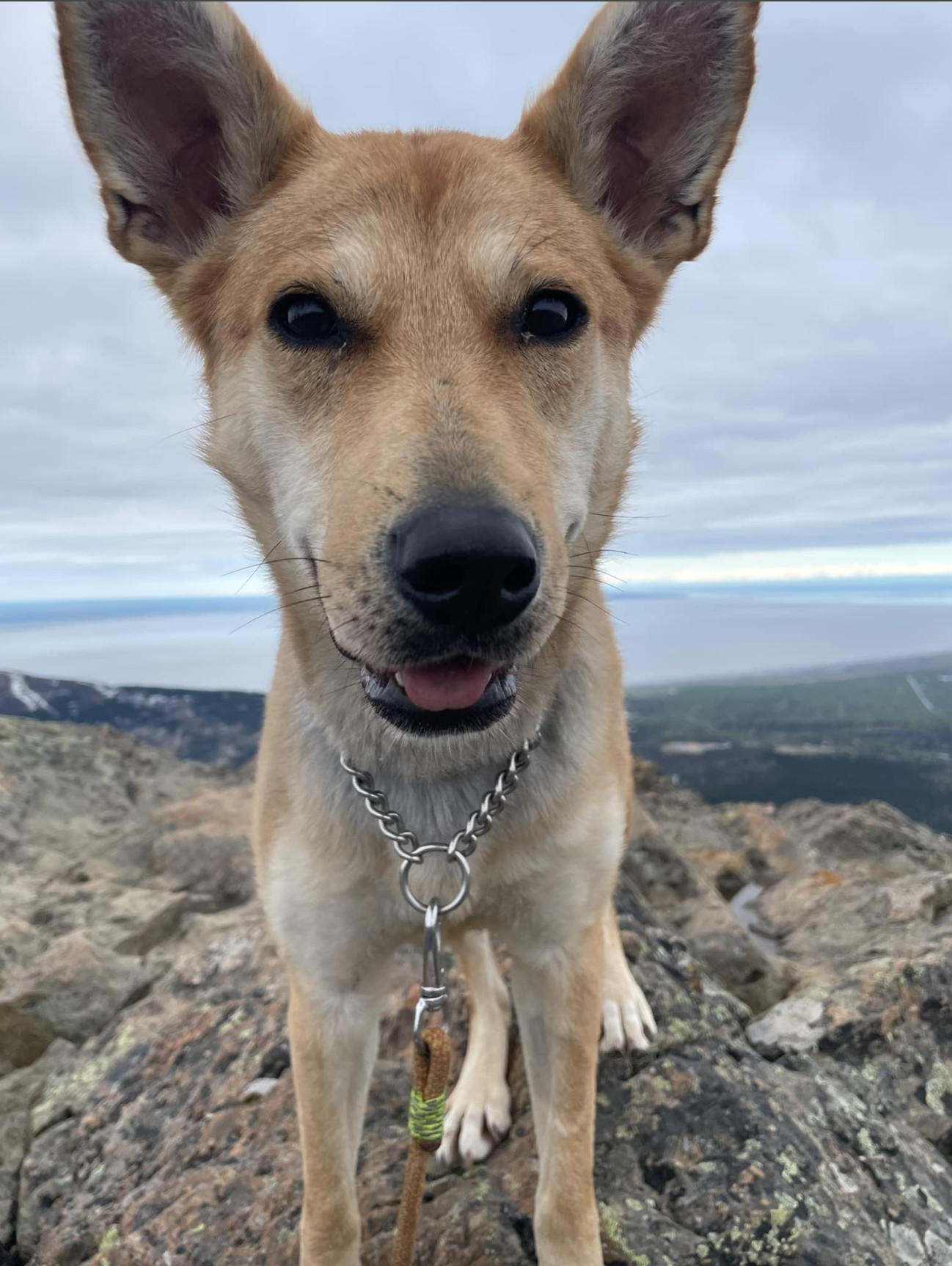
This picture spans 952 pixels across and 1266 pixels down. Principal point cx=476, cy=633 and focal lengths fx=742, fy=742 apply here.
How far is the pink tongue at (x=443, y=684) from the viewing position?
6.46 ft

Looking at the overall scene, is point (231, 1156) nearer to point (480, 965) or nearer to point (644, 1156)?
point (480, 965)

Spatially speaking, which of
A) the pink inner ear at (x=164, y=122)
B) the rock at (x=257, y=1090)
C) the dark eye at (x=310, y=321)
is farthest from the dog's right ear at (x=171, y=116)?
the rock at (x=257, y=1090)

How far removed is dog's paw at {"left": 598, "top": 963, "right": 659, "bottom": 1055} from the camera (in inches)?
133

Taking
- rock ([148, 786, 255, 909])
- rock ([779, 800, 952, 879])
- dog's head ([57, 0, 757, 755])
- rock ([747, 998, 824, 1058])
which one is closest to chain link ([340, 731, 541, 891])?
dog's head ([57, 0, 757, 755])

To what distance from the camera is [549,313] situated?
2.43 m

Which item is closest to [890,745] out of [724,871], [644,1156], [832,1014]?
[724,871]

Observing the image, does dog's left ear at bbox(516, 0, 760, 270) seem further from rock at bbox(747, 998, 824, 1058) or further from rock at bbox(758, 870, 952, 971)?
rock at bbox(758, 870, 952, 971)

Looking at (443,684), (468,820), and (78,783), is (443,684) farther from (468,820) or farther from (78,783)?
(78,783)

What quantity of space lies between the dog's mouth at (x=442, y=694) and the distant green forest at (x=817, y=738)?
219 cm

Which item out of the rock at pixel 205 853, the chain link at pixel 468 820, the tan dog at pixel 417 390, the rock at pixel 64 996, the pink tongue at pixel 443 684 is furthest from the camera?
the rock at pixel 205 853

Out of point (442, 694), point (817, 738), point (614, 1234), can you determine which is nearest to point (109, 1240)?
point (614, 1234)

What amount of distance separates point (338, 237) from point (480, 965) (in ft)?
10.6

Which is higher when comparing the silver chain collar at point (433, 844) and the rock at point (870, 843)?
the silver chain collar at point (433, 844)

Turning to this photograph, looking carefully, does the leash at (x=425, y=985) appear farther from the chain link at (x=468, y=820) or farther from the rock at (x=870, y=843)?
the rock at (x=870, y=843)
